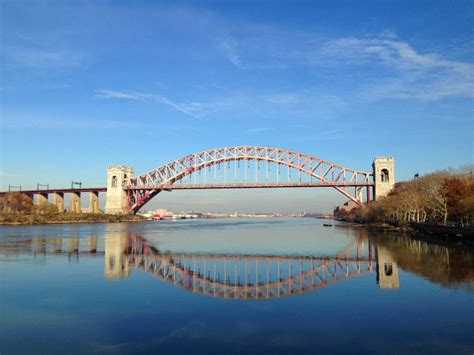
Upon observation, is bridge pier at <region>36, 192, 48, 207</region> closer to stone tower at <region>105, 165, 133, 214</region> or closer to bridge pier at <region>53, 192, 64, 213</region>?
bridge pier at <region>53, 192, 64, 213</region>

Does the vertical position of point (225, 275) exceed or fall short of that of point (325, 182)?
it falls short

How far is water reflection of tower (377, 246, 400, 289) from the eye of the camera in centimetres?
1170

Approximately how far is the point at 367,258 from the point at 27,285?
1283cm

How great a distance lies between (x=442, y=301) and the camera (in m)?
9.45

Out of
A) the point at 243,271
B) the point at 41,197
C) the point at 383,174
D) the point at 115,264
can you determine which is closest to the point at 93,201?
the point at 41,197

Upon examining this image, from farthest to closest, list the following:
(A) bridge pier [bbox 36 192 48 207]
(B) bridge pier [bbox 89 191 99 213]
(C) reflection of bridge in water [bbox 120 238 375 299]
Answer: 1. (B) bridge pier [bbox 89 191 99 213]
2. (A) bridge pier [bbox 36 192 48 207]
3. (C) reflection of bridge in water [bbox 120 238 375 299]

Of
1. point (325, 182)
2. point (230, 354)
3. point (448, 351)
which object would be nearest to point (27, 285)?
point (230, 354)

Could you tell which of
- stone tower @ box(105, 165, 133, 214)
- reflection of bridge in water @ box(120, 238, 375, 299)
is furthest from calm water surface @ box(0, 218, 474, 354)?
stone tower @ box(105, 165, 133, 214)

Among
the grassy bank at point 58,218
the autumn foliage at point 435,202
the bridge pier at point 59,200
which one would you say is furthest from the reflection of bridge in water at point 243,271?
the bridge pier at point 59,200

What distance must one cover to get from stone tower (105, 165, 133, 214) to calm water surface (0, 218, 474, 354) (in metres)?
59.7

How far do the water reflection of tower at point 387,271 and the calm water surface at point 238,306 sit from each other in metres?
0.05

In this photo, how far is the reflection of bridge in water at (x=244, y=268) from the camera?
11586 mm

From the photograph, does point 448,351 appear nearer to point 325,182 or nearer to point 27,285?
point 27,285

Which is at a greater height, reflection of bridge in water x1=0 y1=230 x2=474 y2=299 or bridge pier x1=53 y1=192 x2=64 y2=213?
bridge pier x1=53 y1=192 x2=64 y2=213
